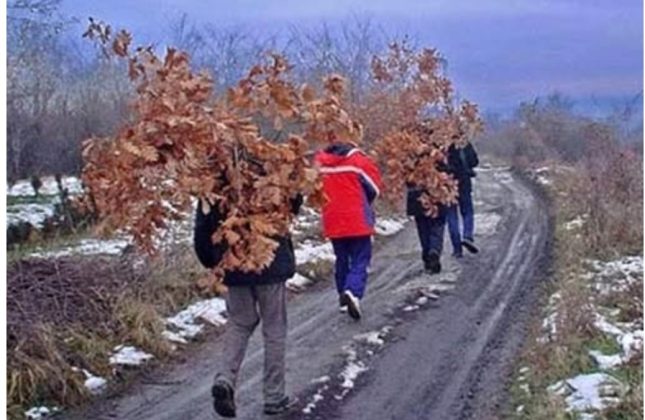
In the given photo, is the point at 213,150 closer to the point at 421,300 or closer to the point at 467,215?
the point at 421,300

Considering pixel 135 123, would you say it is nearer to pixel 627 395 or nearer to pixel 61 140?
pixel 627 395

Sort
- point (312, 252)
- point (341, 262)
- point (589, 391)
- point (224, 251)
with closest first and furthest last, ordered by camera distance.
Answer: point (224, 251), point (589, 391), point (341, 262), point (312, 252)

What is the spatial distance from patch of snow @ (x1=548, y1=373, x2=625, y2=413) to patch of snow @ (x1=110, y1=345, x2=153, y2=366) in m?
2.20

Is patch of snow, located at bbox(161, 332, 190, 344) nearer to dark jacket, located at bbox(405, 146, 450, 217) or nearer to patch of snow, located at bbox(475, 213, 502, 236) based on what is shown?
dark jacket, located at bbox(405, 146, 450, 217)

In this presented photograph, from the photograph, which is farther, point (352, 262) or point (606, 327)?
point (352, 262)

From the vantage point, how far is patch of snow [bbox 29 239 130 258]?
23.7 feet

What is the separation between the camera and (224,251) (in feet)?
14.5

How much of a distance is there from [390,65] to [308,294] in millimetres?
3039

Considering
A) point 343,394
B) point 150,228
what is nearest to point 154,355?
point 343,394

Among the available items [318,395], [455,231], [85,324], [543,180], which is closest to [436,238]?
[455,231]

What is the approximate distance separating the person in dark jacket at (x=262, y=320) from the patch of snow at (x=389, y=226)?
687 centimetres

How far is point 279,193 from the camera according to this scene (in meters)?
4.14

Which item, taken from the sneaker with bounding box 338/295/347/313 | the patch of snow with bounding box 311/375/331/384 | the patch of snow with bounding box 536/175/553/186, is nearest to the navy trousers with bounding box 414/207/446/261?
the sneaker with bounding box 338/295/347/313

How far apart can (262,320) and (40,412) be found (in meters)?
1.12
